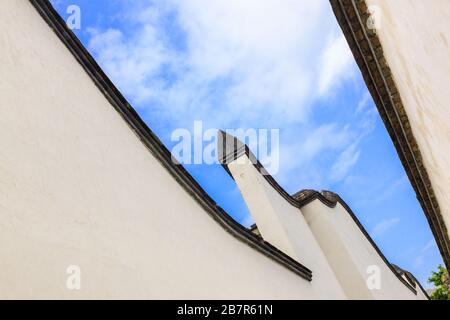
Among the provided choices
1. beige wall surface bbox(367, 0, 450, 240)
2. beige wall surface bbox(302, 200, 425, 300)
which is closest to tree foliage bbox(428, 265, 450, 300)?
beige wall surface bbox(302, 200, 425, 300)

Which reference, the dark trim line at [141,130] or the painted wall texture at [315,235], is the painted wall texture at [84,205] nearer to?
the dark trim line at [141,130]

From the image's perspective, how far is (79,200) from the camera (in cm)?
248

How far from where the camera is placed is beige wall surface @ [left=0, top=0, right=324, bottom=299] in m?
2.00

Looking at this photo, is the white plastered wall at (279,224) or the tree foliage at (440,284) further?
the tree foliage at (440,284)

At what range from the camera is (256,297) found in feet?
14.1

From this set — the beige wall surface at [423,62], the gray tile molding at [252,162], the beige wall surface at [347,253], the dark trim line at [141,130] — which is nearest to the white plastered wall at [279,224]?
the gray tile molding at [252,162]

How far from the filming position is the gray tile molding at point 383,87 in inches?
132

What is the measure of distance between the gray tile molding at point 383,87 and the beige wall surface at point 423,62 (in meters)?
0.09

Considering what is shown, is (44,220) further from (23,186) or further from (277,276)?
(277,276)

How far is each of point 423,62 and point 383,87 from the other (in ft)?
3.51

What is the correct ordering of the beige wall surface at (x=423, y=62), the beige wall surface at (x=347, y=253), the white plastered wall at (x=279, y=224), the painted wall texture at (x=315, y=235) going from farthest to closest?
the beige wall surface at (x=347, y=253) → the painted wall texture at (x=315, y=235) → the white plastered wall at (x=279, y=224) → the beige wall surface at (x=423, y=62)

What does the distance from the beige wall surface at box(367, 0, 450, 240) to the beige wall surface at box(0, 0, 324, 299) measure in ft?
8.26

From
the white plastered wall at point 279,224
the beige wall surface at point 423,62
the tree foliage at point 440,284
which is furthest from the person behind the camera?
the tree foliage at point 440,284
